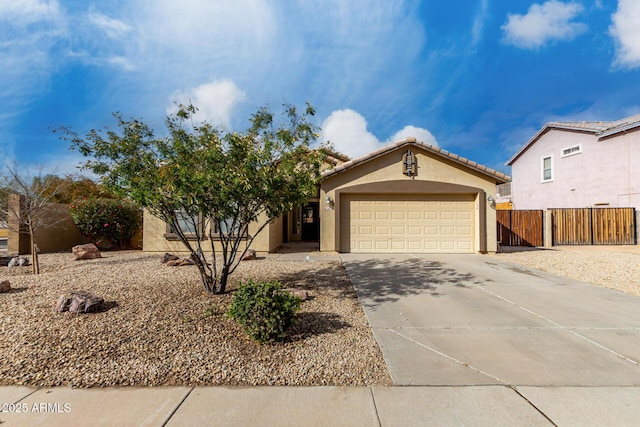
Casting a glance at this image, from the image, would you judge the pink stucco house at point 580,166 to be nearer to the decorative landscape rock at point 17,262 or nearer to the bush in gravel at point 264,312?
the bush in gravel at point 264,312

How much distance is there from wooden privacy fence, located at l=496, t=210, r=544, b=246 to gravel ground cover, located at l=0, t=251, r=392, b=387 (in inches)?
502

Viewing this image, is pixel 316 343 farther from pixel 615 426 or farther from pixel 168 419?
pixel 615 426

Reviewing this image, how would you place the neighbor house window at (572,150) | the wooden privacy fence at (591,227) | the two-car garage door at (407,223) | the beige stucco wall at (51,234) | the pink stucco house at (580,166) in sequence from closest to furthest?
the beige stucco wall at (51,234)
the two-car garage door at (407,223)
the wooden privacy fence at (591,227)
the pink stucco house at (580,166)
the neighbor house window at (572,150)

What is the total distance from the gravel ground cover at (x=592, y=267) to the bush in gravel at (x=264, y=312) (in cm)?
741

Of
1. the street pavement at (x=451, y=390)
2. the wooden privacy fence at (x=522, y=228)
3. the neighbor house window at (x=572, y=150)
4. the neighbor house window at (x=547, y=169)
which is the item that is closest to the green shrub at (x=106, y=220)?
the street pavement at (x=451, y=390)

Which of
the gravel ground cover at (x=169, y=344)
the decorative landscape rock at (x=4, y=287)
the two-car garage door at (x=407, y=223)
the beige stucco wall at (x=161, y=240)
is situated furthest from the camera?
the two-car garage door at (x=407, y=223)

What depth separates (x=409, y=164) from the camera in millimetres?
11578

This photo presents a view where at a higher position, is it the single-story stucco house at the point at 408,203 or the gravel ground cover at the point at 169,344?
the single-story stucco house at the point at 408,203

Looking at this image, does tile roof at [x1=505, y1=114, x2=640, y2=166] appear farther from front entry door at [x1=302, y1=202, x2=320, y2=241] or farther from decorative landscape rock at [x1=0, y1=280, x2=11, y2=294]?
decorative landscape rock at [x1=0, y1=280, x2=11, y2=294]

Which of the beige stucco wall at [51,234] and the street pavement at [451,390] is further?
the beige stucco wall at [51,234]

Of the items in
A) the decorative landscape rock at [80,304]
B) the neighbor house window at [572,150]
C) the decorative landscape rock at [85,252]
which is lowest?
the decorative landscape rock at [80,304]

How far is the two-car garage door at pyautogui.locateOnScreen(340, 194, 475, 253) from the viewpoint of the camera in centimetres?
1170

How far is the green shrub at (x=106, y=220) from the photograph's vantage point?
1193 cm

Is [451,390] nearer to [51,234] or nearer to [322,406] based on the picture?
[322,406]
